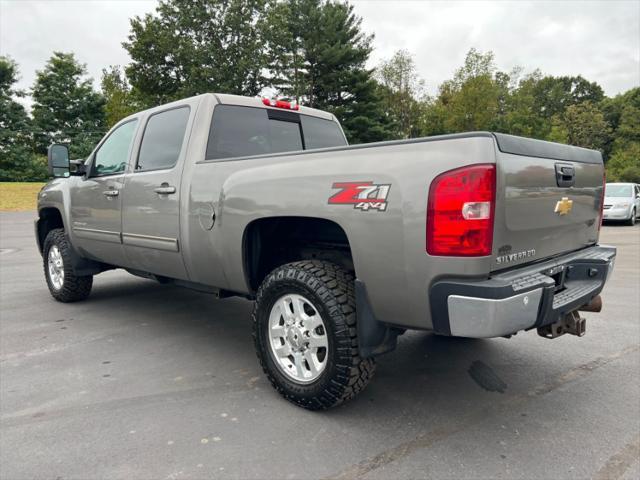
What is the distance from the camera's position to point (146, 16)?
30.0 metres

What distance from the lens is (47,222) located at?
557 cm

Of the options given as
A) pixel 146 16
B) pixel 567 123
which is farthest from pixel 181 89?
pixel 567 123

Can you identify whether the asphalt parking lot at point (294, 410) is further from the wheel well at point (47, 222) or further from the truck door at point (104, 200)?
the wheel well at point (47, 222)

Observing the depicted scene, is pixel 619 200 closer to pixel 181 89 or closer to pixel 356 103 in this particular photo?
pixel 356 103

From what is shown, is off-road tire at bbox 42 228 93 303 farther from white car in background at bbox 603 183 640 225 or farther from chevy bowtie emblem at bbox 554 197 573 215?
white car in background at bbox 603 183 640 225

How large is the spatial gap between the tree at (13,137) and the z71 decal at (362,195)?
3435 cm

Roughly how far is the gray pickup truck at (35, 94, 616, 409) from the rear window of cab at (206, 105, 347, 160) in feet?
0.05

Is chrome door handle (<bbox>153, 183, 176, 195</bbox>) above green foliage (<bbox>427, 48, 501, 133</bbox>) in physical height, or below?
below

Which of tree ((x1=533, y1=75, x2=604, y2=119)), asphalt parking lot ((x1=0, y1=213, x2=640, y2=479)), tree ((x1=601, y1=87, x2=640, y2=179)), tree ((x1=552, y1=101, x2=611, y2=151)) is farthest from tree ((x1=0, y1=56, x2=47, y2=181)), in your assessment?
tree ((x1=533, y1=75, x2=604, y2=119))

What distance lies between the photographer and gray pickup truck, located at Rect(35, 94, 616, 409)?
6.81 ft

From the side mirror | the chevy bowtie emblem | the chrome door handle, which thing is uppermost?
the side mirror

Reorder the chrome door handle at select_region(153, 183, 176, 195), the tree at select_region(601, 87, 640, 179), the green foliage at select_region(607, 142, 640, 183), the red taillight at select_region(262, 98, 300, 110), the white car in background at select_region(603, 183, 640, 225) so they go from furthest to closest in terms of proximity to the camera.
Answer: the green foliage at select_region(607, 142, 640, 183) < the tree at select_region(601, 87, 640, 179) < the white car in background at select_region(603, 183, 640, 225) < the red taillight at select_region(262, 98, 300, 110) < the chrome door handle at select_region(153, 183, 176, 195)

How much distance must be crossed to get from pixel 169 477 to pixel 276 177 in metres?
1.64

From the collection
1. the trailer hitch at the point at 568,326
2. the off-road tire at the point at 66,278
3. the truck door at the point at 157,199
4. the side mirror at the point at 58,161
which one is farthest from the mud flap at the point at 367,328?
the off-road tire at the point at 66,278
